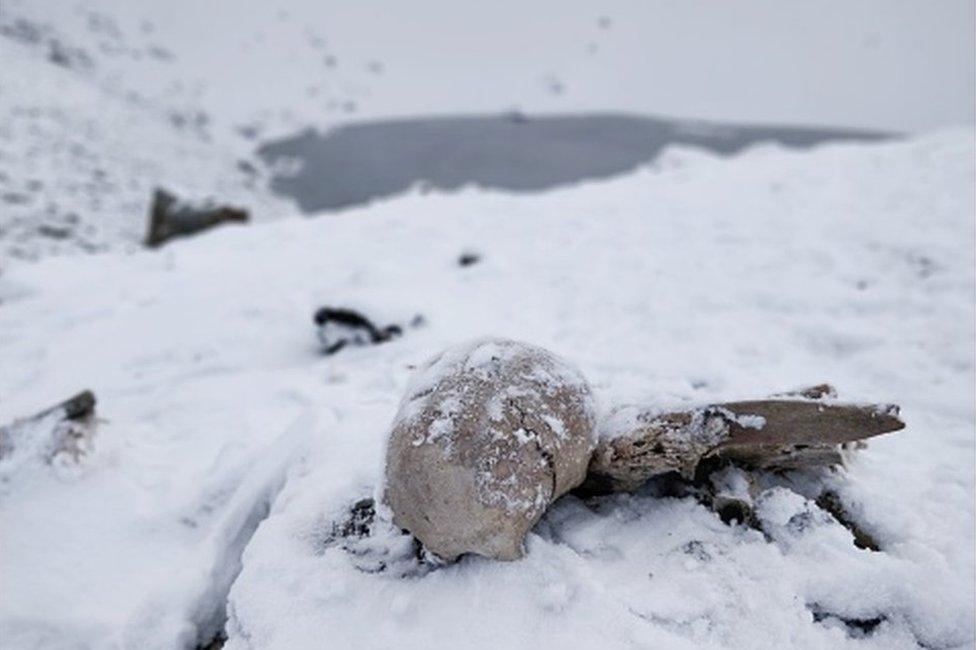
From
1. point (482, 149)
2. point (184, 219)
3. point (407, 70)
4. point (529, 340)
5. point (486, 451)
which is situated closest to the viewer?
point (486, 451)

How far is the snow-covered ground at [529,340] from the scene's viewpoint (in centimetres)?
184

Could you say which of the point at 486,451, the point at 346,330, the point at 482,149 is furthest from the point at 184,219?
the point at 482,149

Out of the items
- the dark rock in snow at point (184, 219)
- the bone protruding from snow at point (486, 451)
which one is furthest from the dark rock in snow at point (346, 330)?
the dark rock in snow at point (184, 219)

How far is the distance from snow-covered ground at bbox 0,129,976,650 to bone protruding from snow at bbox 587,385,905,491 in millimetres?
146

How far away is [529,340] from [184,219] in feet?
14.7

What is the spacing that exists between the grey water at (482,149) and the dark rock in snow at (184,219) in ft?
7.71

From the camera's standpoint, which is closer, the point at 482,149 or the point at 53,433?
the point at 53,433

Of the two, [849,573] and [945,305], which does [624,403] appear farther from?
[945,305]

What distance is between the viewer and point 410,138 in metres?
12.8

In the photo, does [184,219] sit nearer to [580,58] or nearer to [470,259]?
[470,259]

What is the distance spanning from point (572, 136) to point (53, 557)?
1215 centimetres

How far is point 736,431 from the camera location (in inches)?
80.8

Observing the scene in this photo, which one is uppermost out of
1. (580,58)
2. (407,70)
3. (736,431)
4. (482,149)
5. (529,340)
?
(580,58)

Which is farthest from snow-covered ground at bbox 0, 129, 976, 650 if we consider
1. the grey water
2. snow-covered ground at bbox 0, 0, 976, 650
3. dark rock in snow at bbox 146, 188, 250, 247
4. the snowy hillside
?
the snowy hillside
